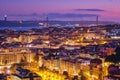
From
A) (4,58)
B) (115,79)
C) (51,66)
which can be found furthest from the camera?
(4,58)

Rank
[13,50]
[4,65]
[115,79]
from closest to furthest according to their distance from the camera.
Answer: [115,79], [4,65], [13,50]

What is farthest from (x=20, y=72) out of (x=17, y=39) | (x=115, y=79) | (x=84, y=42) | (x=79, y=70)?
(x=17, y=39)

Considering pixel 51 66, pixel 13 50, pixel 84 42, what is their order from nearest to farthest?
pixel 51 66, pixel 13 50, pixel 84 42

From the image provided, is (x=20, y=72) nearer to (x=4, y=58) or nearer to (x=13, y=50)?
(x=4, y=58)

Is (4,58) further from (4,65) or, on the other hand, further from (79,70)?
(79,70)

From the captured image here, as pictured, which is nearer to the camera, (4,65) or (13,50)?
(4,65)

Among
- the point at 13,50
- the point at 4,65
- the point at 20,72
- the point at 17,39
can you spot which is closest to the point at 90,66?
the point at 20,72

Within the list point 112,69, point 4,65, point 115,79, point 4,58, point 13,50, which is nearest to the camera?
point 115,79

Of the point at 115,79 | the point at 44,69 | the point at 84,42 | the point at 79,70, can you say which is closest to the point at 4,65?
the point at 44,69

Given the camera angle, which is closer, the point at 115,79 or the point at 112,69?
the point at 115,79

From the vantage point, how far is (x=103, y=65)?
16250 mm

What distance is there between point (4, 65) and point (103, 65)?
5551 mm

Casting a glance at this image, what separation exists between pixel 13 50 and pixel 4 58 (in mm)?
2680

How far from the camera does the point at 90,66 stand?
1659cm
